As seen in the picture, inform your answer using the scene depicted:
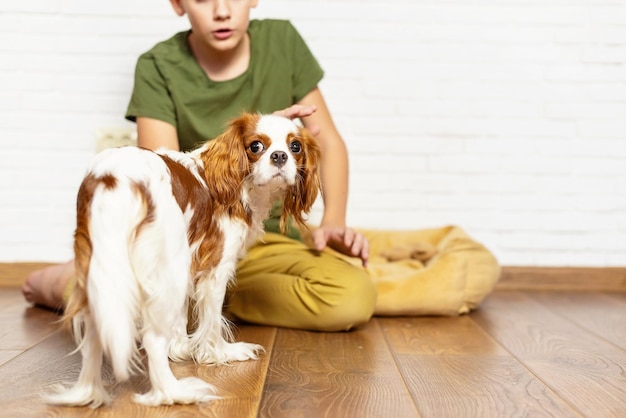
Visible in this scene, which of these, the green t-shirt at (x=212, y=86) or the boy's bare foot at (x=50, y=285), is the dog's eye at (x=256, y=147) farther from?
the boy's bare foot at (x=50, y=285)

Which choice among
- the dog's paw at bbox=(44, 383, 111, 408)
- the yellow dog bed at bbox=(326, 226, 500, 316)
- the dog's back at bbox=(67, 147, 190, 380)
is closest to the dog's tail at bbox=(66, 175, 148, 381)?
the dog's back at bbox=(67, 147, 190, 380)

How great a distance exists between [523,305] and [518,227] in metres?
0.41

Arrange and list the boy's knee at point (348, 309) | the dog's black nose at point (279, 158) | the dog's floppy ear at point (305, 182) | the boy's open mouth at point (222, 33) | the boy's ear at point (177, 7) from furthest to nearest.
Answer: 1. the boy's ear at point (177, 7)
2. the boy's open mouth at point (222, 33)
3. the boy's knee at point (348, 309)
4. the dog's floppy ear at point (305, 182)
5. the dog's black nose at point (279, 158)

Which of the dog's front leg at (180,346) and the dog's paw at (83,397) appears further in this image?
the dog's front leg at (180,346)

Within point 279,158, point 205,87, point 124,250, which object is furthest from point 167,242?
point 205,87

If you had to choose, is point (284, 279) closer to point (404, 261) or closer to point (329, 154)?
point (329, 154)

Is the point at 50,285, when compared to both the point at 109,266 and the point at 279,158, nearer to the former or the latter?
the point at 279,158

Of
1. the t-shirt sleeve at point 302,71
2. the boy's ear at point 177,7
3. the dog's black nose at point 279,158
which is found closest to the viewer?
the dog's black nose at point 279,158

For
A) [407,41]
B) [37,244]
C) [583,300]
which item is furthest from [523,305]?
[37,244]

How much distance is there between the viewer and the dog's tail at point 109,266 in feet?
3.89

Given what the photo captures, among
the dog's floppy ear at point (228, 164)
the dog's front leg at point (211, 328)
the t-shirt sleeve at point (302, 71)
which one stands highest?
the t-shirt sleeve at point (302, 71)

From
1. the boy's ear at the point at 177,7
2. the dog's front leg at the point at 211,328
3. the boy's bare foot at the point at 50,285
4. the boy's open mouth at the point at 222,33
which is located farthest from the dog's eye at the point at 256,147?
the boy's bare foot at the point at 50,285

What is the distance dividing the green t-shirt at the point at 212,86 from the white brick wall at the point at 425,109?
40 centimetres

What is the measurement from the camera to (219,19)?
84.0 inches
